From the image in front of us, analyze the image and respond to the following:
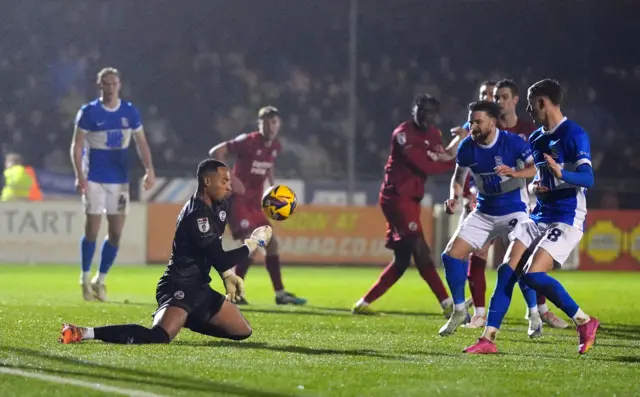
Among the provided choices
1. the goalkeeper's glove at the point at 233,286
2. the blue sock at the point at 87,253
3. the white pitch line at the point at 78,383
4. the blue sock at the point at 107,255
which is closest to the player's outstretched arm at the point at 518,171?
the goalkeeper's glove at the point at 233,286

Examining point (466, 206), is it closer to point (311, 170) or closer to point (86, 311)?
point (86, 311)

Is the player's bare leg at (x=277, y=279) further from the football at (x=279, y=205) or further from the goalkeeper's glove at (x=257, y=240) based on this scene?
the goalkeeper's glove at (x=257, y=240)

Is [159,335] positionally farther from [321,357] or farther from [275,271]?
[275,271]

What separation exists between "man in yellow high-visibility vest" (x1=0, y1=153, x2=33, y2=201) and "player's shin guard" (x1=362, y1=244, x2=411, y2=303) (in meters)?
12.1

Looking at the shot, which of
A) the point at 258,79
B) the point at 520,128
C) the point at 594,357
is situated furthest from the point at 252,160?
the point at 258,79

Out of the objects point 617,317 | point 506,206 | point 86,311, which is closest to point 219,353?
point 506,206

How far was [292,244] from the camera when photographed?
22.4 meters

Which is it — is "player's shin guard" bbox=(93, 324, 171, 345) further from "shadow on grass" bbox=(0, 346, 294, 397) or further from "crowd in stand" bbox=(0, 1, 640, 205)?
"crowd in stand" bbox=(0, 1, 640, 205)

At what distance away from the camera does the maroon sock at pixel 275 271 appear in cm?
1367

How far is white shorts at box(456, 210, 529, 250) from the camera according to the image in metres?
9.80

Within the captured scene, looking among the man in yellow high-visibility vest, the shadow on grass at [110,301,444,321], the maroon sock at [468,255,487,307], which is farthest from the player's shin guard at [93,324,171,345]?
the man in yellow high-visibility vest

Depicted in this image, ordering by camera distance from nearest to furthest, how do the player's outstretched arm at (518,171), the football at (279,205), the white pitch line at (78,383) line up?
the white pitch line at (78,383) → the player's outstretched arm at (518,171) → the football at (279,205)

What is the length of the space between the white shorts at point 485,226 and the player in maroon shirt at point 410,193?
7.28 ft

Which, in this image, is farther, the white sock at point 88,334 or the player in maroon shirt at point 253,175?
the player in maroon shirt at point 253,175
